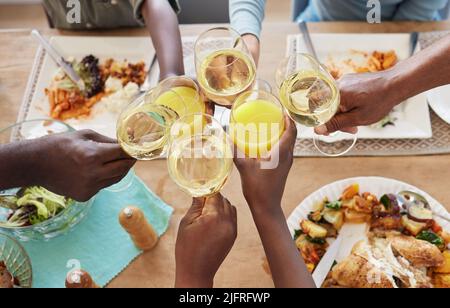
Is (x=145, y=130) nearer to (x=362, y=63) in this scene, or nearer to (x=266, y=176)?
(x=266, y=176)

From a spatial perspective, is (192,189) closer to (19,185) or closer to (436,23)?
(19,185)

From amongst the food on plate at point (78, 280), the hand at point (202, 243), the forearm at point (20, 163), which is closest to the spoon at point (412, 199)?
the hand at point (202, 243)

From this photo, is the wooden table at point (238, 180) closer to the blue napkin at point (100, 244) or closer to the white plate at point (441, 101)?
the blue napkin at point (100, 244)

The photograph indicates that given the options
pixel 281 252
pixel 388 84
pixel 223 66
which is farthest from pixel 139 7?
pixel 281 252

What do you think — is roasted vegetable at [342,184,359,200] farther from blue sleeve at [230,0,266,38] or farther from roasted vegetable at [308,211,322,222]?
blue sleeve at [230,0,266,38]

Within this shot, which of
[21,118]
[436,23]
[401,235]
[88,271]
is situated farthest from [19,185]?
[436,23]
